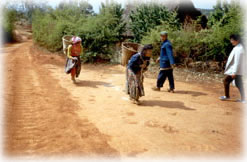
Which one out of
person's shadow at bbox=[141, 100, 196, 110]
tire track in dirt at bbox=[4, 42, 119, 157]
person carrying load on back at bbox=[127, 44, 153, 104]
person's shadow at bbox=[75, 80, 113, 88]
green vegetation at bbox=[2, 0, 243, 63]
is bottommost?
person's shadow at bbox=[141, 100, 196, 110]

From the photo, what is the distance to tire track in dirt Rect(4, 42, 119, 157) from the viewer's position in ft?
10.2

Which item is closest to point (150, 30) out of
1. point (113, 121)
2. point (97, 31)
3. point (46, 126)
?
point (97, 31)

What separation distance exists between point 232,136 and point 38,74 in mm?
6401

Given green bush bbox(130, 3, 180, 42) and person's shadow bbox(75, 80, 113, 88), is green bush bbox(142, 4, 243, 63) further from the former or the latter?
person's shadow bbox(75, 80, 113, 88)

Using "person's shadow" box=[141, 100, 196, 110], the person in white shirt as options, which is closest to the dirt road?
"person's shadow" box=[141, 100, 196, 110]

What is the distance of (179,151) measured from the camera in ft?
10.4

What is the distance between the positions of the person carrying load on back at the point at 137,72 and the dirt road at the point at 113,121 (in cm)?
29

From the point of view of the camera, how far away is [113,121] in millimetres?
4129

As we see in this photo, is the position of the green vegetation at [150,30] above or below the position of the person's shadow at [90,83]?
above

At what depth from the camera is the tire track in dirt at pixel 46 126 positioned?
309 cm

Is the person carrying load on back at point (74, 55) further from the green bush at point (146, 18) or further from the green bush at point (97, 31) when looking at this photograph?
the green bush at point (146, 18)

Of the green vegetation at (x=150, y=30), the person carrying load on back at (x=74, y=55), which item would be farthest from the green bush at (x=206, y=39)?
the person carrying load on back at (x=74, y=55)

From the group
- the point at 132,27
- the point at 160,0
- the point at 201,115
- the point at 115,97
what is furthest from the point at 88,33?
the point at 201,115

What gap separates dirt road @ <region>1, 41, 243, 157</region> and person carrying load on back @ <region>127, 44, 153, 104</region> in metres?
0.29
